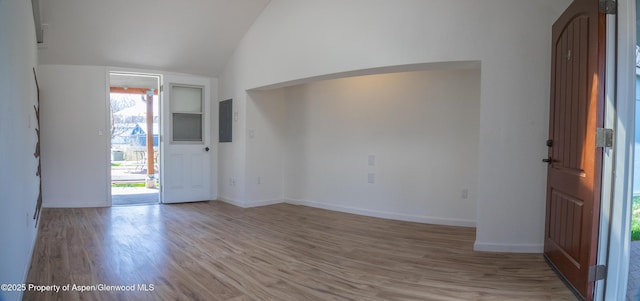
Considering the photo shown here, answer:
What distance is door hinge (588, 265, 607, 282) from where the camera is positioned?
204 centimetres

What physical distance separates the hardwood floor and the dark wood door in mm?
281

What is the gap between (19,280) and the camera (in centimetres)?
210

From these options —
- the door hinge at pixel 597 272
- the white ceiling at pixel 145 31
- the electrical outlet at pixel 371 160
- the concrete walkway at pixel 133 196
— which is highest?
the white ceiling at pixel 145 31

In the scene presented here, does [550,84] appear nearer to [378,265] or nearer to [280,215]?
[378,265]

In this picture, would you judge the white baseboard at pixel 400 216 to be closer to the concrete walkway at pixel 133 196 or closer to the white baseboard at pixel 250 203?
the white baseboard at pixel 250 203

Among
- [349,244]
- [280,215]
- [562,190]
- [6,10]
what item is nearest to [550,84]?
[562,190]

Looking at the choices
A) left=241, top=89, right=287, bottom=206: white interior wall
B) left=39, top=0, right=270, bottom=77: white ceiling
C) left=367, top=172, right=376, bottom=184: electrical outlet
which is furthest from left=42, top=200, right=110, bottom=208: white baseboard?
left=367, top=172, right=376, bottom=184: electrical outlet

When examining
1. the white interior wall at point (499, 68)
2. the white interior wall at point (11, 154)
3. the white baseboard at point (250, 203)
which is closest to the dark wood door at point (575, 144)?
the white interior wall at point (499, 68)

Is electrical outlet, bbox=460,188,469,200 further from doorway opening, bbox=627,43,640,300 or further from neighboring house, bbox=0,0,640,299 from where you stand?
doorway opening, bbox=627,43,640,300

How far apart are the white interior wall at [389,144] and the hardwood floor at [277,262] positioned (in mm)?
437

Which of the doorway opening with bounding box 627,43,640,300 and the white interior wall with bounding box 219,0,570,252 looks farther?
the white interior wall with bounding box 219,0,570,252

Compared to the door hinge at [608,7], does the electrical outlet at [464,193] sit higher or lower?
lower

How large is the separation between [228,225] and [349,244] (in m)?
1.63

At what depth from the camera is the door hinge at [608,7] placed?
1.99 m
